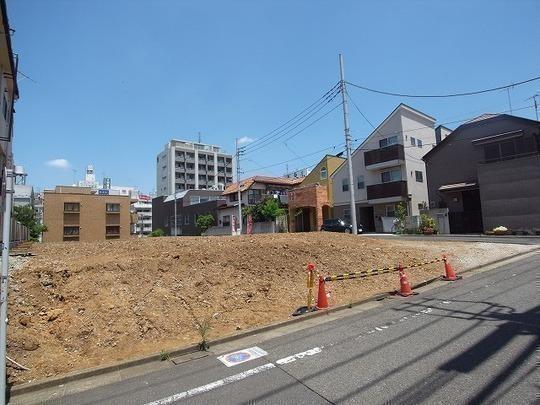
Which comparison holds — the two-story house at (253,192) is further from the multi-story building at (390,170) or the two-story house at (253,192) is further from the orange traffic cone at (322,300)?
the orange traffic cone at (322,300)

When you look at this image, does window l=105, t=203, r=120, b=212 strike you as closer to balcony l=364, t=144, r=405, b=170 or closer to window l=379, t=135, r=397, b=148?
balcony l=364, t=144, r=405, b=170

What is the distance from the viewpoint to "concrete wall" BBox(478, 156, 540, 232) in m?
26.8

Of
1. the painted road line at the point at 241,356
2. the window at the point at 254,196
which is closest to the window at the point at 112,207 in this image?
the window at the point at 254,196

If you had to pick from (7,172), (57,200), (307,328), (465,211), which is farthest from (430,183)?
(57,200)

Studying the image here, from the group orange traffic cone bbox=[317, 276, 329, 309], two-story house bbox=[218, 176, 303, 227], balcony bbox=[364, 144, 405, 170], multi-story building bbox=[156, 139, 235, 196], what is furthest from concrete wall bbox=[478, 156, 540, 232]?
multi-story building bbox=[156, 139, 235, 196]

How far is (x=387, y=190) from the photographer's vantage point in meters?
36.4

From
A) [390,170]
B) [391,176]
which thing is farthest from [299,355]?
[390,170]

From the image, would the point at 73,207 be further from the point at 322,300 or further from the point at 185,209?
the point at 322,300

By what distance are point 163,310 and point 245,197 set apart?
1654 inches

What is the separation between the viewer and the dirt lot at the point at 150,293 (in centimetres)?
646

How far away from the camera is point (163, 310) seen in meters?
7.88

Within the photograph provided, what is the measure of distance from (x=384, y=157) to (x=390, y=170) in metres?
1.53

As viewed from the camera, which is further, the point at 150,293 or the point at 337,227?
the point at 337,227

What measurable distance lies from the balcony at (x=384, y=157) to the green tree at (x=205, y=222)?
24.3 metres
